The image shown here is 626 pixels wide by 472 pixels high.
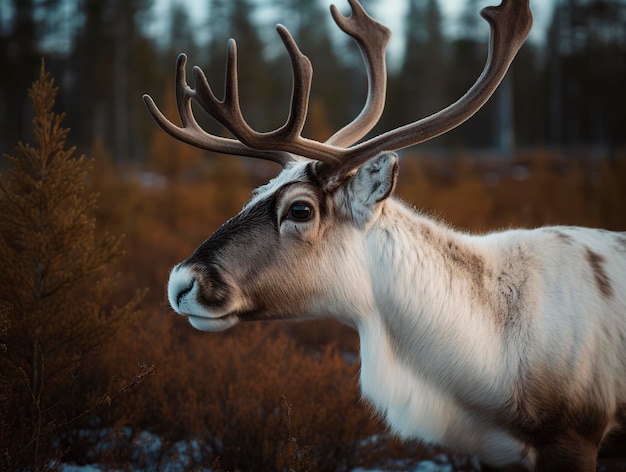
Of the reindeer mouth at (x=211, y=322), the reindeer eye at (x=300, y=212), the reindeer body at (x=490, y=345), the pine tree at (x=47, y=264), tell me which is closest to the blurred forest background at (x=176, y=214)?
the pine tree at (x=47, y=264)

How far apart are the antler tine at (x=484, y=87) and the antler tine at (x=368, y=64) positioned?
0.49m

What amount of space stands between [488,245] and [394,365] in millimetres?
672

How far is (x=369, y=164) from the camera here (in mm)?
2146

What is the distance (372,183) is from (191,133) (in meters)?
0.99

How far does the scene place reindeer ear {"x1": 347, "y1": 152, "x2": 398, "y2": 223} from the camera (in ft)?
6.83

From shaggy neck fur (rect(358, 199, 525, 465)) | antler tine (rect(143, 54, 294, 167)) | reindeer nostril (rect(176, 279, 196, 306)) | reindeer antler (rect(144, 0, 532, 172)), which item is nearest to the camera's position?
reindeer nostril (rect(176, 279, 196, 306))

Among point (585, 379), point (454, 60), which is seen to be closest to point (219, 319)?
point (585, 379)

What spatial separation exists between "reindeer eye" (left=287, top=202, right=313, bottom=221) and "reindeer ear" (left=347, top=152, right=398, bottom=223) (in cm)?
17

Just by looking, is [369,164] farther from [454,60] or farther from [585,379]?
[454,60]

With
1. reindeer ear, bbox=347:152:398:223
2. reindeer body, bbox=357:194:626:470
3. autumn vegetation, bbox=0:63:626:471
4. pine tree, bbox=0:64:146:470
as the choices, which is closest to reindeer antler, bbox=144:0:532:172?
reindeer ear, bbox=347:152:398:223

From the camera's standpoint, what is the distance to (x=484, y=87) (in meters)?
2.37

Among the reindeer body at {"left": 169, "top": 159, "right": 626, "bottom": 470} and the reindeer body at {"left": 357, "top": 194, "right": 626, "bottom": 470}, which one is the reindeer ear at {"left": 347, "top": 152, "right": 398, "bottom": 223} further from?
the reindeer body at {"left": 357, "top": 194, "right": 626, "bottom": 470}

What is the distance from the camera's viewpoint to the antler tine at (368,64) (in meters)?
2.83

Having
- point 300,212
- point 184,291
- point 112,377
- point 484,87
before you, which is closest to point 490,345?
point 300,212
